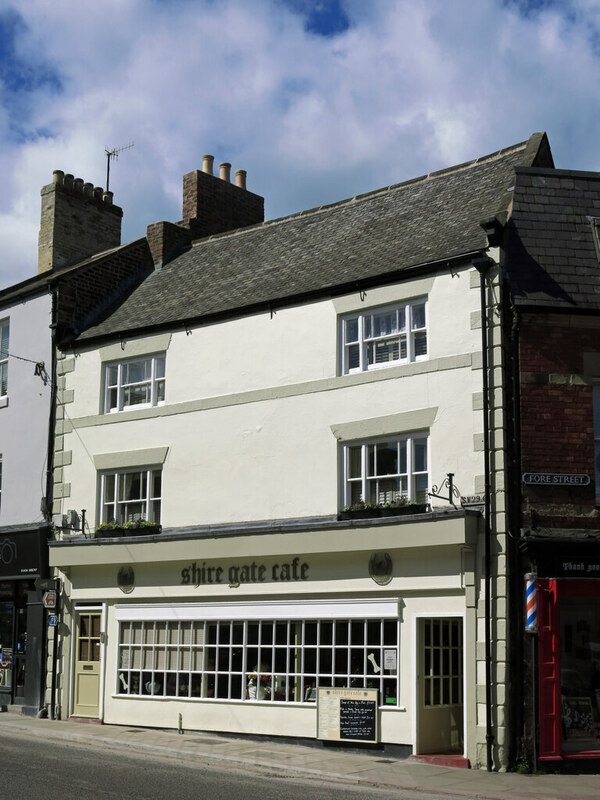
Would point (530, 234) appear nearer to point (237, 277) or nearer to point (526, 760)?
point (237, 277)

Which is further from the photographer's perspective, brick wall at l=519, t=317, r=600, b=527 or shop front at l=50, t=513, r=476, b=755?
shop front at l=50, t=513, r=476, b=755

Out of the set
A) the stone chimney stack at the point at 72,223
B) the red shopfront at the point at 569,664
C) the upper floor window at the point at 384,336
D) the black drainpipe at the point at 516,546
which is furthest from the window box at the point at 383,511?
the stone chimney stack at the point at 72,223

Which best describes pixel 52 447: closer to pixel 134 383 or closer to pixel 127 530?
pixel 134 383

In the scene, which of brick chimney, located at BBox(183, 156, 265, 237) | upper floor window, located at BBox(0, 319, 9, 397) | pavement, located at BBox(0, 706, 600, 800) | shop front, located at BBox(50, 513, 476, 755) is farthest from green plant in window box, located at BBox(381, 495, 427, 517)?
brick chimney, located at BBox(183, 156, 265, 237)

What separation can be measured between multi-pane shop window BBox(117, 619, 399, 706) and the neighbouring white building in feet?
0.13

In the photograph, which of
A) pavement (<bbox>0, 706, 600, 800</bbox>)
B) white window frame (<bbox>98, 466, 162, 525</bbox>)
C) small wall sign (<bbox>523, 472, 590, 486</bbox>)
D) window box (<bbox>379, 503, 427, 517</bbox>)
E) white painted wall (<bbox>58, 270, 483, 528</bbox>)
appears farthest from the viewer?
white window frame (<bbox>98, 466, 162, 525</bbox>)

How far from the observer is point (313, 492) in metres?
17.9

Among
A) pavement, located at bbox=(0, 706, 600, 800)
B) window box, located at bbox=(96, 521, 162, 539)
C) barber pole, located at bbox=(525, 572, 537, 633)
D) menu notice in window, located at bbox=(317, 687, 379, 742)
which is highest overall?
window box, located at bbox=(96, 521, 162, 539)

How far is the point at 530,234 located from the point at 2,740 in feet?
40.4

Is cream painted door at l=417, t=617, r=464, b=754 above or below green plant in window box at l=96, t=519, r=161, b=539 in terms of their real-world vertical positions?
below

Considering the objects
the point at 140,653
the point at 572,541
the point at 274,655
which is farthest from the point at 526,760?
the point at 140,653

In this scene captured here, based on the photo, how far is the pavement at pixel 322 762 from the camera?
521 inches

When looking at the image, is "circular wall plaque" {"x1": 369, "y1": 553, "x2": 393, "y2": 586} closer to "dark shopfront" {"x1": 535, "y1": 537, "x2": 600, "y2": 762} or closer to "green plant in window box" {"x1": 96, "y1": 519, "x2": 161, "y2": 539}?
"dark shopfront" {"x1": 535, "y1": 537, "x2": 600, "y2": 762}

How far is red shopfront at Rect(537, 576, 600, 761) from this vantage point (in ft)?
49.5
